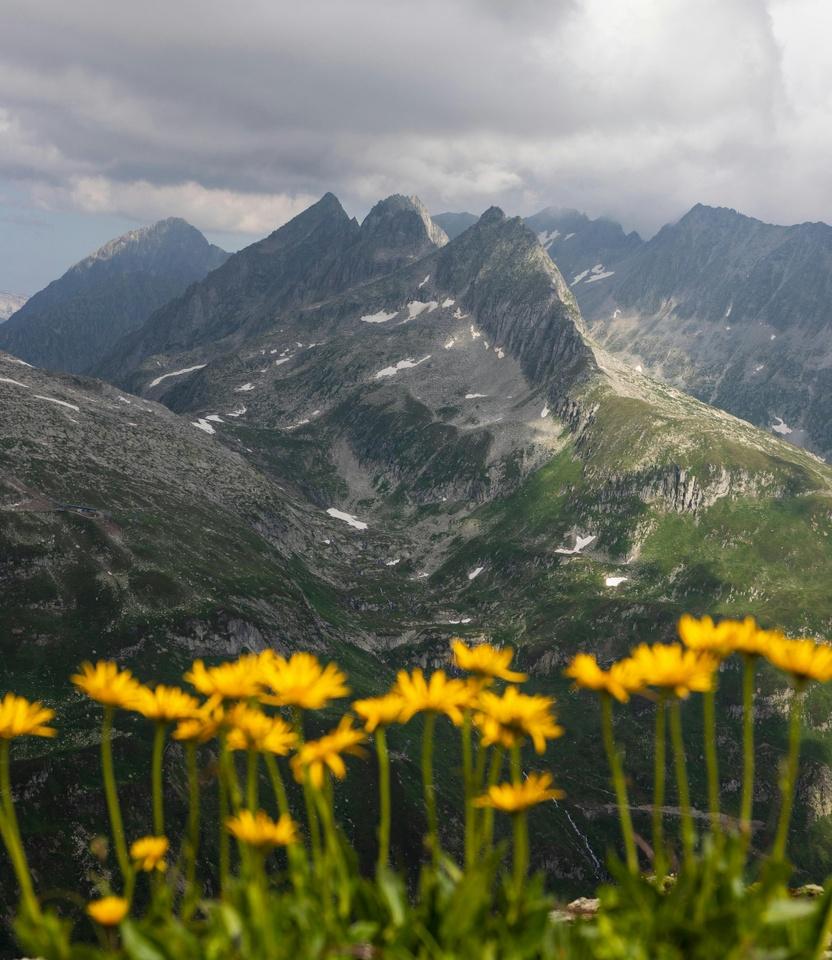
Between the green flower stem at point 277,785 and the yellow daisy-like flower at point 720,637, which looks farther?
the yellow daisy-like flower at point 720,637

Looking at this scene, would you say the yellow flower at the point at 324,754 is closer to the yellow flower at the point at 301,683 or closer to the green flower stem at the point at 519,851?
the yellow flower at the point at 301,683

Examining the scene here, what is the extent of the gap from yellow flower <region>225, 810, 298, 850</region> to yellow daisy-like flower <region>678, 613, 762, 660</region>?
4002 mm

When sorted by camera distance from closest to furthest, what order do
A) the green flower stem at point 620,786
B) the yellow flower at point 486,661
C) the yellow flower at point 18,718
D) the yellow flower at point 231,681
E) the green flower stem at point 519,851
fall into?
the green flower stem at point 519,851
the green flower stem at point 620,786
the yellow flower at point 231,681
the yellow flower at point 18,718
the yellow flower at point 486,661

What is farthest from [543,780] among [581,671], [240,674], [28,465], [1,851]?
[28,465]

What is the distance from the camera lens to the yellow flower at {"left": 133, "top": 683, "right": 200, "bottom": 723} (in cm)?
692

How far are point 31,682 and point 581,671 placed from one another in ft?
487

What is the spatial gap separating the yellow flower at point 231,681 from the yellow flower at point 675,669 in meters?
3.59

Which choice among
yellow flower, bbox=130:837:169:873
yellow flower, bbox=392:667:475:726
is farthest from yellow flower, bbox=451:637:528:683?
yellow flower, bbox=130:837:169:873

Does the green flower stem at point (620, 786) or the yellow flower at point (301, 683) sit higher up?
the yellow flower at point (301, 683)

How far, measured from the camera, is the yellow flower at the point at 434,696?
6941 mm

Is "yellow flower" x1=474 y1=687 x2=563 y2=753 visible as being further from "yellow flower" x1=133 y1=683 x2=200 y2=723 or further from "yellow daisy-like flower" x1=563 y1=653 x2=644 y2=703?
"yellow flower" x1=133 y1=683 x2=200 y2=723

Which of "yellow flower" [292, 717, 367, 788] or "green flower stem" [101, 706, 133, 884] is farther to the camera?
"yellow flower" [292, 717, 367, 788]

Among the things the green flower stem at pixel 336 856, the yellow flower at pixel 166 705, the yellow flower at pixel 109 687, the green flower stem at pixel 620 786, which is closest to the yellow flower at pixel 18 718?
the yellow flower at pixel 109 687

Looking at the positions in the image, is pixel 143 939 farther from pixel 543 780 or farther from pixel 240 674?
pixel 543 780
